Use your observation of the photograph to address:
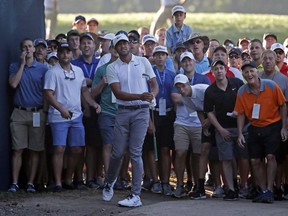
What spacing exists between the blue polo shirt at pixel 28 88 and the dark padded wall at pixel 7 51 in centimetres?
16

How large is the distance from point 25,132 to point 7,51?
4.09 ft

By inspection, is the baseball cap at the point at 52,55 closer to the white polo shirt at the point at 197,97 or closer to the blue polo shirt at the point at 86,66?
the blue polo shirt at the point at 86,66

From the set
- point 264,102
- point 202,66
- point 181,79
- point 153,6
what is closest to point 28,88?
point 181,79

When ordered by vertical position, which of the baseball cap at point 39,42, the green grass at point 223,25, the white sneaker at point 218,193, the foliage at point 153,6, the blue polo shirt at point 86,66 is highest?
the foliage at point 153,6

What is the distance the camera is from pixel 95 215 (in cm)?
1305

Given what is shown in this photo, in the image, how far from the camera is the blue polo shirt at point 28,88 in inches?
591

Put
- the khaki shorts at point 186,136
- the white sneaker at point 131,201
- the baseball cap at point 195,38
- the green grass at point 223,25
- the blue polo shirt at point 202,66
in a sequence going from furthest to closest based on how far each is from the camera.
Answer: the green grass at point 223,25 → the baseball cap at point 195,38 → the blue polo shirt at point 202,66 → the khaki shorts at point 186,136 → the white sneaker at point 131,201

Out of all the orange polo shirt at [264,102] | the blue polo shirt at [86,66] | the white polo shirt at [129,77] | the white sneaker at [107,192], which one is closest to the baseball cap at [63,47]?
the blue polo shirt at [86,66]

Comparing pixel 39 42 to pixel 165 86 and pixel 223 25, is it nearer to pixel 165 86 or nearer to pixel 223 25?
pixel 165 86

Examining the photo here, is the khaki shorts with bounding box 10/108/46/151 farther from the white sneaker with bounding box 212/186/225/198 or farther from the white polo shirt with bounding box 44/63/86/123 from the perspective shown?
the white sneaker with bounding box 212/186/225/198

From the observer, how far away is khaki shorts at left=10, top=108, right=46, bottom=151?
49.2 ft

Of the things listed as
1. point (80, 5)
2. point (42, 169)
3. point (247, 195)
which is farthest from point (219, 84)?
point (80, 5)

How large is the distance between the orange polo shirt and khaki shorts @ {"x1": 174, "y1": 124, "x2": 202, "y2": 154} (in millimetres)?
1041

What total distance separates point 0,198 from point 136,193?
200cm
